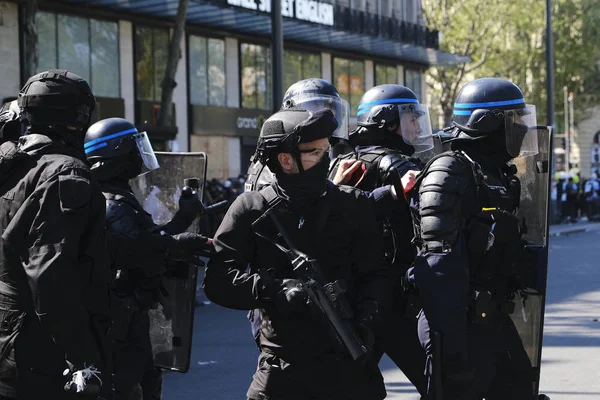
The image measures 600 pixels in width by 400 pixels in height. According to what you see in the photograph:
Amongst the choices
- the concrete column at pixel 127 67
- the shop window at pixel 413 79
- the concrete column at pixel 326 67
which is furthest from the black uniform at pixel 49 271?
the shop window at pixel 413 79

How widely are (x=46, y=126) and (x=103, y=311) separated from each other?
68 cm

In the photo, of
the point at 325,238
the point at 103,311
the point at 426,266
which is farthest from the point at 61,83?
the point at 426,266

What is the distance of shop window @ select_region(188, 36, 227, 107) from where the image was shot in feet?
87.5

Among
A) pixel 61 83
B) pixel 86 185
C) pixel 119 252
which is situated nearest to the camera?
pixel 86 185

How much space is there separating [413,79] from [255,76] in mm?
9751

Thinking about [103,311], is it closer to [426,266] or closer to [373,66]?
[426,266]

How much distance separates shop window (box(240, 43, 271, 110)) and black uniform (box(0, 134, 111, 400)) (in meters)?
25.3

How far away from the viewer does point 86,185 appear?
349 centimetres

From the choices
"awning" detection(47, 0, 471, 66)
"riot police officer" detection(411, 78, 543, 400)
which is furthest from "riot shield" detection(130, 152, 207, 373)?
"awning" detection(47, 0, 471, 66)

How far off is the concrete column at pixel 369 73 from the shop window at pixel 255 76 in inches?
229

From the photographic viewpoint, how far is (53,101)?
3.71m

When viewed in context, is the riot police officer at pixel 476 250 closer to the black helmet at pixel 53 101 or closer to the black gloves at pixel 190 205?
the black gloves at pixel 190 205

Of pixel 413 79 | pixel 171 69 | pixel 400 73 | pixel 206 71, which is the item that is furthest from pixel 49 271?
pixel 413 79

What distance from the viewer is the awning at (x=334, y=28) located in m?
23.7
